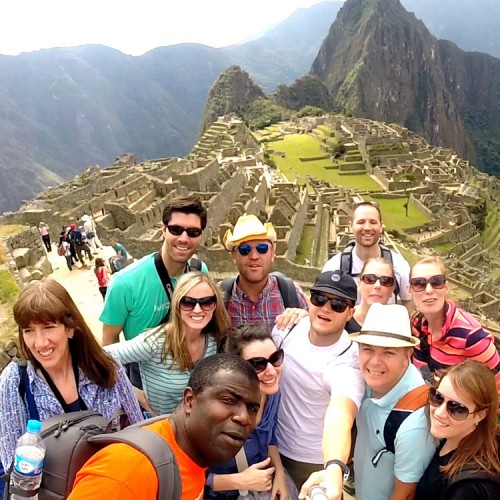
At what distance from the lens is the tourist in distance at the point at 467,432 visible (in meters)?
2.49

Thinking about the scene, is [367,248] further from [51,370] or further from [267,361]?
[51,370]

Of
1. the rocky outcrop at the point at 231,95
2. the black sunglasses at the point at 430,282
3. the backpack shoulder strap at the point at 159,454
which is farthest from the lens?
the rocky outcrop at the point at 231,95

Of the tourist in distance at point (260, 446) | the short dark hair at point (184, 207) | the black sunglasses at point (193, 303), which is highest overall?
the short dark hair at point (184, 207)

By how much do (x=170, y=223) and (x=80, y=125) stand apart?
11868 centimetres

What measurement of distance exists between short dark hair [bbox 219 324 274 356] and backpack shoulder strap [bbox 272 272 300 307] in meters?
0.92

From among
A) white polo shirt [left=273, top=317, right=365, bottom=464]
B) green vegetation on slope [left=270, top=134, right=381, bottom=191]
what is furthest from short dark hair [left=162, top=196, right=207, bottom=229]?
green vegetation on slope [left=270, top=134, right=381, bottom=191]

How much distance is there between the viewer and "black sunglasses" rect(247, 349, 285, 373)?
9.73 ft

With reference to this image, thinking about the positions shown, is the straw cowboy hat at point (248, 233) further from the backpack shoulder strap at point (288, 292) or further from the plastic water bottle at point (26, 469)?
the plastic water bottle at point (26, 469)

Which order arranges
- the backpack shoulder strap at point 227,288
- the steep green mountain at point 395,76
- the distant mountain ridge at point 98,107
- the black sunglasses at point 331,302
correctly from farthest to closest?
the steep green mountain at point 395,76 → the distant mountain ridge at point 98,107 → the backpack shoulder strap at point 227,288 → the black sunglasses at point 331,302

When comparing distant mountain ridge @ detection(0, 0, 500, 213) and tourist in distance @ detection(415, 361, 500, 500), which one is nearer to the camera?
tourist in distance @ detection(415, 361, 500, 500)

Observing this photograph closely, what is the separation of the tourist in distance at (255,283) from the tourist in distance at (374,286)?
0.43m

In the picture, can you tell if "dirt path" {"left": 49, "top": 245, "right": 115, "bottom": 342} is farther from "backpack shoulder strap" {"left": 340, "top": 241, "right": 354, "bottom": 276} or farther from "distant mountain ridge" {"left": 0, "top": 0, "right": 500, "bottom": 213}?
"distant mountain ridge" {"left": 0, "top": 0, "right": 500, "bottom": 213}

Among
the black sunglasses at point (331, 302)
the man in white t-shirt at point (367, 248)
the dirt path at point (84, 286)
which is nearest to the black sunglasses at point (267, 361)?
the black sunglasses at point (331, 302)

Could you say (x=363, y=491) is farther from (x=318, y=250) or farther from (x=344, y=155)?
(x=344, y=155)
